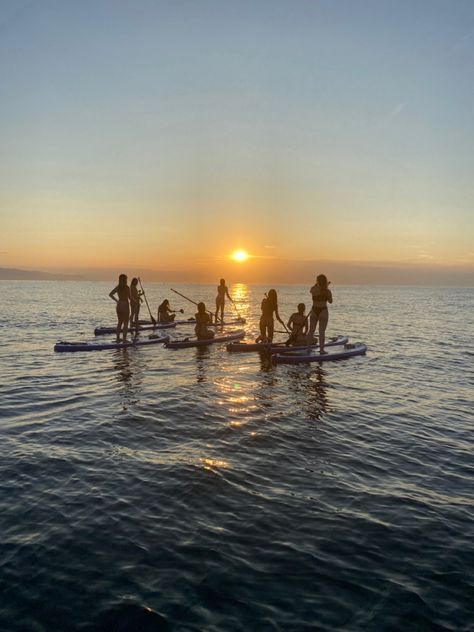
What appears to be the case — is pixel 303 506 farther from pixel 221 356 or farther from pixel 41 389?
pixel 221 356

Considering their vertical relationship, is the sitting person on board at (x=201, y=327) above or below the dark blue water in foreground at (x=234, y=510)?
above

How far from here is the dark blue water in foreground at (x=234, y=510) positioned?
508 cm

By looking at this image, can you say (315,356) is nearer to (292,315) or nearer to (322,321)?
(322,321)

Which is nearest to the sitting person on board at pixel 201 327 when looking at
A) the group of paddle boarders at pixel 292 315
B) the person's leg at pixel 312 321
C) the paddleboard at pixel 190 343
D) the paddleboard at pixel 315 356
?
the group of paddle boarders at pixel 292 315

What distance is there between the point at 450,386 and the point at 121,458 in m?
13.4

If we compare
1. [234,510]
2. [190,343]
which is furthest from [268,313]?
[234,510]

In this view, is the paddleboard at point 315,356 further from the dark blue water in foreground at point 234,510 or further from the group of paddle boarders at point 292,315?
the dark blue water in foreground at point 234,510

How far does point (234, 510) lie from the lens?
7152 millimetres

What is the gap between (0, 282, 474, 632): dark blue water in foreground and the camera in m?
5.08

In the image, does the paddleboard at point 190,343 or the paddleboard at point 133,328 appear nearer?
the paddleboard at point 190,343

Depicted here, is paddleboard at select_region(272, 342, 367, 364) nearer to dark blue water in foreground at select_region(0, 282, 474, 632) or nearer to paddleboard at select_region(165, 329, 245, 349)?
dark blue water in foreground at select_region(0, 282, 474, 632)

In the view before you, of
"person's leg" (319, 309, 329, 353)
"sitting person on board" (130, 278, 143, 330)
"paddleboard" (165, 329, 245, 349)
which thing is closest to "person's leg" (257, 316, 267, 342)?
"paddleboard" (165, 329, 245, 349)

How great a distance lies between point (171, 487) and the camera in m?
7.89

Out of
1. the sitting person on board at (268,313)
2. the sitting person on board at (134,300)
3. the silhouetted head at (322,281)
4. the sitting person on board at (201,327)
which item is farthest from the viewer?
the sitting person on board at (134,300)
